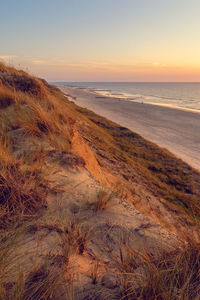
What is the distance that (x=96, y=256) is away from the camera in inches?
86.9

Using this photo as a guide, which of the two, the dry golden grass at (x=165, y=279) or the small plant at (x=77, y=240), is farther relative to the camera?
the small plant at (x=77, y=240)

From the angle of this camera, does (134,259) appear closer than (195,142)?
Yes

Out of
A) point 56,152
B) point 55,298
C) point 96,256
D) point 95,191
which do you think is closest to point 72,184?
point 95,191

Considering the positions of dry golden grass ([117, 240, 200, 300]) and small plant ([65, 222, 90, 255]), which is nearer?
dry golden grass ([117, 240, 200, 300])

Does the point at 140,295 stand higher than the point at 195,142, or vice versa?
the point at 140,295

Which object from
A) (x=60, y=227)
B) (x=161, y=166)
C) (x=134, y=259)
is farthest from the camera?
(x=161, y=166)

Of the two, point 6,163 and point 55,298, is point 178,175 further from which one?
point 55,298

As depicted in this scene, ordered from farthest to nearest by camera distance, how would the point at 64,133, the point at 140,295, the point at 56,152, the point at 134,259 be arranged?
the point at 64,133 → the point at 56,152 → the point at 134,259 → the point at 140,295

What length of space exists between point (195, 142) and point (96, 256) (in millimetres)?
16117

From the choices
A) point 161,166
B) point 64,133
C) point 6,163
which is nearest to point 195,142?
point 161,166

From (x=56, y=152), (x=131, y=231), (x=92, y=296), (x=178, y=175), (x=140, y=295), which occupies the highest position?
(x=56, y=152)

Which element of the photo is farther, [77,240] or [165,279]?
[77,240]

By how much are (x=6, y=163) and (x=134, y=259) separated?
7.06 ft

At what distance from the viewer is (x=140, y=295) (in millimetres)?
1544
